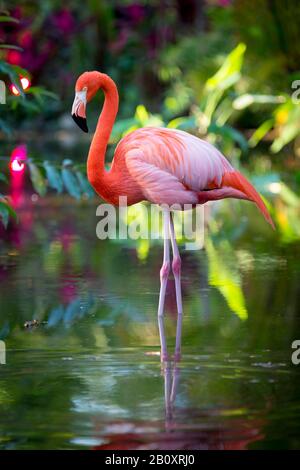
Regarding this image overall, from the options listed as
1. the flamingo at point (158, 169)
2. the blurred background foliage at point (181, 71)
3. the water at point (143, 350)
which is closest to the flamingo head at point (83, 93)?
the flamingo at point (158, 169)

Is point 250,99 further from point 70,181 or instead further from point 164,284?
point 164,284

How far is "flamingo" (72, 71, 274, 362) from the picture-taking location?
247 inches

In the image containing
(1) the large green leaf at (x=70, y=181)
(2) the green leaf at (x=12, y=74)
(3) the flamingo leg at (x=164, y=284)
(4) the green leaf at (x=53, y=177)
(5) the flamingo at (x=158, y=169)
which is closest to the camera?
(3) the flamingo leg at (x=164, y=284)

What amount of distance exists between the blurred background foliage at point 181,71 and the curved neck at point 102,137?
329 cm

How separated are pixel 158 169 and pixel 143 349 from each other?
1134mm

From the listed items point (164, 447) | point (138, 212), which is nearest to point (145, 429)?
point (164, 447)

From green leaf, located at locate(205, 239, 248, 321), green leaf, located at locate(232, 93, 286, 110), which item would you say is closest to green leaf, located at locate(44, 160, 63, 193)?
green leaf, located at locate(205, 239, 248, 321)

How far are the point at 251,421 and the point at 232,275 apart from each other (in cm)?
335

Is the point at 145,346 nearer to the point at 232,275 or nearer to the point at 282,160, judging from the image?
the point at 232,275

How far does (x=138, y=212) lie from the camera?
11.7 metres

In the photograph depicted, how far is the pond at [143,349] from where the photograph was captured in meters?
4.30

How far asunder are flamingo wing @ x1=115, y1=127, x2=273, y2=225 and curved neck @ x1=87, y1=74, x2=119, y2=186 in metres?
0.12

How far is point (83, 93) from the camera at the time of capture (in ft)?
20.5

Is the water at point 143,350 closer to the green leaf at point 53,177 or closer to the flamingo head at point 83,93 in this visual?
the green leaf at point 53,177
